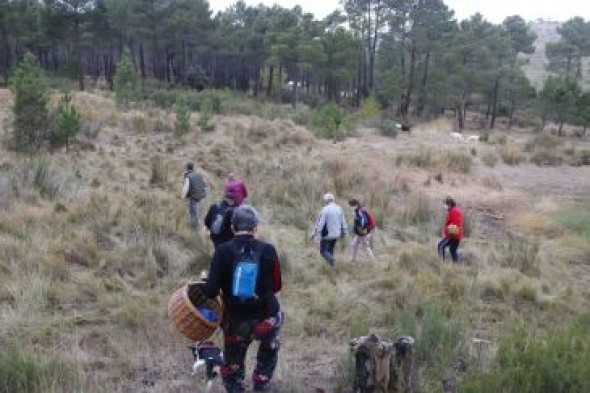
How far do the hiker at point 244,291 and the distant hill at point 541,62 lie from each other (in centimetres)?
6660

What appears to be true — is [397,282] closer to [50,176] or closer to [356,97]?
[50,176]

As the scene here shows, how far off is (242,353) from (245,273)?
0.77 metres

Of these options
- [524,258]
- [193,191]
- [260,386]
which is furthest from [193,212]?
[260,386]

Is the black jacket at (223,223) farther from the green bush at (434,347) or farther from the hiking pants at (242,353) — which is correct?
the hiking pants at (242,353)

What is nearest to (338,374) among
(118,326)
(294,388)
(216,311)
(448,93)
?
(294,388)

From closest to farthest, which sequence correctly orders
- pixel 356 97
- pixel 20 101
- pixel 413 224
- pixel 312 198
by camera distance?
pixel 413 224 → pixel 312 198 → pixel 20 101 → pixel 356 97

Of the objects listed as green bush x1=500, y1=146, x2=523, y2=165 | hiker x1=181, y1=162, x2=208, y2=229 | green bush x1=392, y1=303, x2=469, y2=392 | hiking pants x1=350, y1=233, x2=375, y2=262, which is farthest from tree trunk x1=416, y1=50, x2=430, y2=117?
green bush x1=392, y1=303, x2=469, y2=392

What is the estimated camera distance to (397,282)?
991cm

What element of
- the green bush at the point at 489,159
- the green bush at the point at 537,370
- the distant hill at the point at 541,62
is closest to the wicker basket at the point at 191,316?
the green bush at the point at 537,370

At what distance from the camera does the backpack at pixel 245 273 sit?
4832 mm

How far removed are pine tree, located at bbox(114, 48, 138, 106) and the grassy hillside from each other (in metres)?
5.29

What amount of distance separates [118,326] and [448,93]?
43.3 m

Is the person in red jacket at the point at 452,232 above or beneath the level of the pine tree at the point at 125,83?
beneath

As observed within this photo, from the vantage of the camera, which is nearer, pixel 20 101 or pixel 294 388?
pixel 294 388
